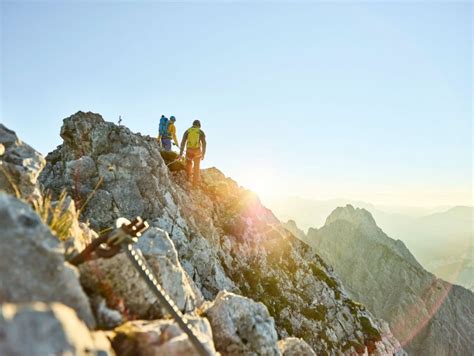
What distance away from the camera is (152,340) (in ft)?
18.1

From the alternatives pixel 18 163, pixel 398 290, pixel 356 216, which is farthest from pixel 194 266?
pixel 356 216

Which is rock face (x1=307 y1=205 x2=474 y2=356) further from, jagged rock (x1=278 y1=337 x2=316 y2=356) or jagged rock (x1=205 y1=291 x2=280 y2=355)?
jagged rock (x1=205 y1=291 x2=280 y2=355)

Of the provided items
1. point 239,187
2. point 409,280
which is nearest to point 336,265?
point 409,280

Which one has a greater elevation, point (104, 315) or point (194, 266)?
point (104, 315)

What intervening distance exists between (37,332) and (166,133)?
27.3 meters

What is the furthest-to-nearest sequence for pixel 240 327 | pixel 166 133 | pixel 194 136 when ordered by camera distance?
pixel 166 133 → pixel 194 136 → pixel 240 327

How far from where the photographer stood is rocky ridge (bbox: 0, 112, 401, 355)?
6.48 m

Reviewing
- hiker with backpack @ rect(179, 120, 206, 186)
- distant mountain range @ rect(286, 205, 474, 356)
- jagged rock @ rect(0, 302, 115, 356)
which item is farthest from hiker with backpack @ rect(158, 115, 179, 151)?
distant mountain range @ rect(286, 205, 474, 356)

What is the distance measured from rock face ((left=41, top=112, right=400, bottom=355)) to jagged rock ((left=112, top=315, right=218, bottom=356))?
531 inches

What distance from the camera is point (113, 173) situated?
2139cm

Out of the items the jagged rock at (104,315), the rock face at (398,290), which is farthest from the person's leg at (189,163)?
the rock face at (398,290)

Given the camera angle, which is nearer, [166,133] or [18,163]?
[18,163]

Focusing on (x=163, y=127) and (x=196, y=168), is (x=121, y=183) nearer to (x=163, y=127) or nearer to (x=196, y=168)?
(x=196, y=168)

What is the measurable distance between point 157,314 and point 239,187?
3205 cm
